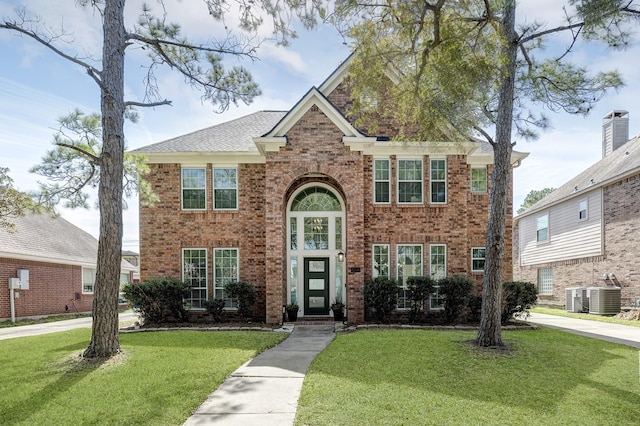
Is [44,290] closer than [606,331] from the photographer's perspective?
No

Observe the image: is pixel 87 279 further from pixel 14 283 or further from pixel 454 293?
pixel 454 293

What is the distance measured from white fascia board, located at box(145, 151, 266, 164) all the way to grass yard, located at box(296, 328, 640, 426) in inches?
277

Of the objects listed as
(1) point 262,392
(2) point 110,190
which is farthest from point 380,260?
(2) point 110,190

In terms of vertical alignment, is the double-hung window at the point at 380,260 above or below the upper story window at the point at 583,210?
below

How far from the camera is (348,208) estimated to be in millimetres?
12570

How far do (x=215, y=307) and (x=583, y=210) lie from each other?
1747 centimetres

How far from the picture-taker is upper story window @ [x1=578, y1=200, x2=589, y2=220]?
19480 mm

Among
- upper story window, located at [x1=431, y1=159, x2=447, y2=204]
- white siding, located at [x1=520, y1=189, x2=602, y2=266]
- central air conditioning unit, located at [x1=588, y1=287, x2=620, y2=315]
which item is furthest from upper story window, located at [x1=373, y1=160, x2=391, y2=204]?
white siding, located at [x1=520, y1=189, x2=602, y2=266]

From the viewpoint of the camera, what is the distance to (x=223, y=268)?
1373 centimetres

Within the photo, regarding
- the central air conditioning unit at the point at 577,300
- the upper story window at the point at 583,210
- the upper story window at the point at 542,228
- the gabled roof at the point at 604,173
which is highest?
the gabled roof at the point at 604,173

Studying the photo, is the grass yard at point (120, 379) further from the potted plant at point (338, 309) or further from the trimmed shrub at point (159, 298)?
the potted plant at point (338, 309)

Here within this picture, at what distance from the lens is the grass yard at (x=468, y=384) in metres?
4.84

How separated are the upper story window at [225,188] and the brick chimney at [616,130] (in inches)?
775

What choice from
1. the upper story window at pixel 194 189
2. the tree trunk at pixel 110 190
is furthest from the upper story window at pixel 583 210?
the tree trunk at pixel 110 190
